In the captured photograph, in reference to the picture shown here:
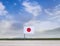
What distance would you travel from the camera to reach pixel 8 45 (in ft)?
6.61

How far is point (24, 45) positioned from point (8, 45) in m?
0.19

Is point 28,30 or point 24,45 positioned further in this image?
point 28,30

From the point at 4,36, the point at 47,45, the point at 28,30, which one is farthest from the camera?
the point at 4,36

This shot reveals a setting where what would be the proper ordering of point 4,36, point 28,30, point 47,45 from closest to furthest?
point 47,45, point 28,30, point 4,36

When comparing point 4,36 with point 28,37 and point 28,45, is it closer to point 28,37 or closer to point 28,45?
point 28,37

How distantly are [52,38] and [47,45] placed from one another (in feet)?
1.85

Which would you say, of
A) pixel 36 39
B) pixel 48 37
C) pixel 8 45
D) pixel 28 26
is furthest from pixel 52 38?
pixel 8 45

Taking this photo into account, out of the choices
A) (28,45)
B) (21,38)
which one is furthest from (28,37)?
(28,45)

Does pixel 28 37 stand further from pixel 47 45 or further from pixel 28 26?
pixel 47 45

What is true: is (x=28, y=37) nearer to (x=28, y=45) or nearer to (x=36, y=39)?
(x=36, y=39)

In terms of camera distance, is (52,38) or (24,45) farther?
(52,38)

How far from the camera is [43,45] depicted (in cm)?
202

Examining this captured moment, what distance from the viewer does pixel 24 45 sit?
6.61 ft

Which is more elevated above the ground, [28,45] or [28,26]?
[28,26]
